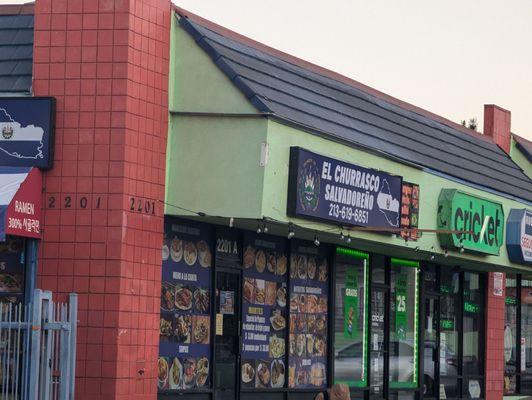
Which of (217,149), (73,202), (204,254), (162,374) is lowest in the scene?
(162,374)

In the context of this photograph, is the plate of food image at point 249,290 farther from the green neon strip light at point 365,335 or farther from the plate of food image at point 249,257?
the green neon strip light at point 365,335

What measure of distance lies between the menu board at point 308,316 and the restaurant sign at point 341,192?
1.57 m

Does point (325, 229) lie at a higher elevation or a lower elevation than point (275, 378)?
higher

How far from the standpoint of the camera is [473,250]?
→ 24312mm

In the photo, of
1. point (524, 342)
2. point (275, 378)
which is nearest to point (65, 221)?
point (275, 378)

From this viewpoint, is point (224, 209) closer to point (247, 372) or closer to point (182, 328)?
point (182, 328)

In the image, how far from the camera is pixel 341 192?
64.3ft

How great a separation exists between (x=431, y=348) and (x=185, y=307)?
945 cm

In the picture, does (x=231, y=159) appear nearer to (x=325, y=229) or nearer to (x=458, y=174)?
(x=325, y=229)

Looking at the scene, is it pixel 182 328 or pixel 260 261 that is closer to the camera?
pixel 182 328

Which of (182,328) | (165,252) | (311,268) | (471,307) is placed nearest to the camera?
(165,252)

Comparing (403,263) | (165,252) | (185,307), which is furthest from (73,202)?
(403,263)

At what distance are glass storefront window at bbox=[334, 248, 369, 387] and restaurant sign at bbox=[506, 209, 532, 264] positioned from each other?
3.67m

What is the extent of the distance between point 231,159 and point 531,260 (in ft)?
35.7
